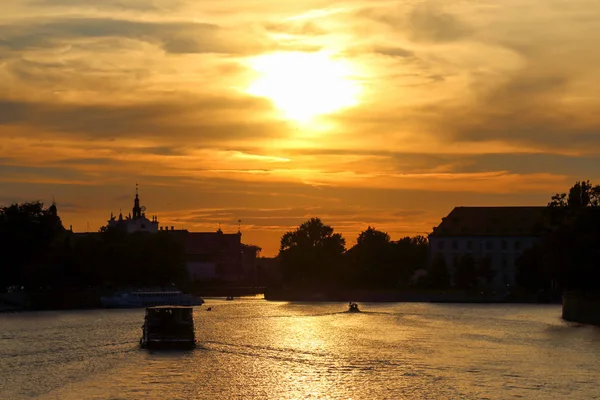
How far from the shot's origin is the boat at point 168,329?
110312mm

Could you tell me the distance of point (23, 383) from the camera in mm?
82688

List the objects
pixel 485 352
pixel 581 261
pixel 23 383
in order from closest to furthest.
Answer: pixel 23 383, pixel 485 352, pixel 581 261

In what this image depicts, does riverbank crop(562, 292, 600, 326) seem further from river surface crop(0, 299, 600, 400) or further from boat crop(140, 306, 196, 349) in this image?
boat crop(140, 306, 196, 349)

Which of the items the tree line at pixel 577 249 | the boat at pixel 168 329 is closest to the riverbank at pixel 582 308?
the tree line at pixel 577 249

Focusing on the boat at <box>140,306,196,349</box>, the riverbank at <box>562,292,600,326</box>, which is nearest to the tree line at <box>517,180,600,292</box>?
the riverbank at <box>562,292,600,326</box>

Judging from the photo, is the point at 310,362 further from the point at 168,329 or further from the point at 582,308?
the point at 582,308

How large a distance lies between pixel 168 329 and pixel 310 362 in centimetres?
1978

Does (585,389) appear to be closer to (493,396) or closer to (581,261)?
(493,396)

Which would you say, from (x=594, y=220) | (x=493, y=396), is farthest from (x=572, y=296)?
(x=493, y=396)

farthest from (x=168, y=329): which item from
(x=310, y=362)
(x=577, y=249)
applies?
(x=577, y=249)

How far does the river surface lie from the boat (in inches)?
83.6

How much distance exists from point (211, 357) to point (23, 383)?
2280 cm

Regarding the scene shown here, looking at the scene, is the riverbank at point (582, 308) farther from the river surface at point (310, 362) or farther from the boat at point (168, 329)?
the boat at point (168, 329)

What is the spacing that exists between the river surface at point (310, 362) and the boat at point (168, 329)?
6.97 feet
